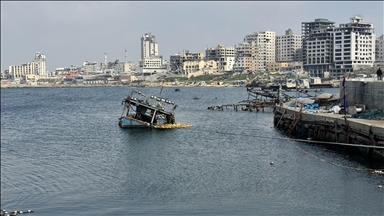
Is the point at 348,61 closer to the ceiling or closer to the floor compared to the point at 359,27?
closer to the floor

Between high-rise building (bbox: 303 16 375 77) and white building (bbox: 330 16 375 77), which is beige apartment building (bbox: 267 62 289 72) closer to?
high-rise building (bbox: 303 16 375 77)

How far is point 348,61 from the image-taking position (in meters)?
156

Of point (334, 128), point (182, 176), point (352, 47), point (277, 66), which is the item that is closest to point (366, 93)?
point (334, 128)

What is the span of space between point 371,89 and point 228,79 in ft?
505

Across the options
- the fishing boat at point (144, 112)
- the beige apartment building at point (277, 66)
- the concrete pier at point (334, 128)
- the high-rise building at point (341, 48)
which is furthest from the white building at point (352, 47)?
the fishing boat at point (144, 112)

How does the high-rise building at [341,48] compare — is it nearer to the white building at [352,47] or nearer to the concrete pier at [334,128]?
the white building at [352,47]

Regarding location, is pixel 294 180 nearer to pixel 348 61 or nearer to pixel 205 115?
pixel 205 115

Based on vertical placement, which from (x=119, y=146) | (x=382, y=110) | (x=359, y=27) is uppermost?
(x=359, y=27)

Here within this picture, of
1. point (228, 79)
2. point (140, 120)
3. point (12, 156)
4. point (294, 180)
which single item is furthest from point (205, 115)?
point (228, 79)

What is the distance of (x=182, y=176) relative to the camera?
2575 cm

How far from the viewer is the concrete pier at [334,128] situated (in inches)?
1081

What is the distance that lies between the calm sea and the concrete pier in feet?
3.55

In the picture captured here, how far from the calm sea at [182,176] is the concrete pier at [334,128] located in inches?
42.6

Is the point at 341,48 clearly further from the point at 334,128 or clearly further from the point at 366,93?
the point at 334,128
